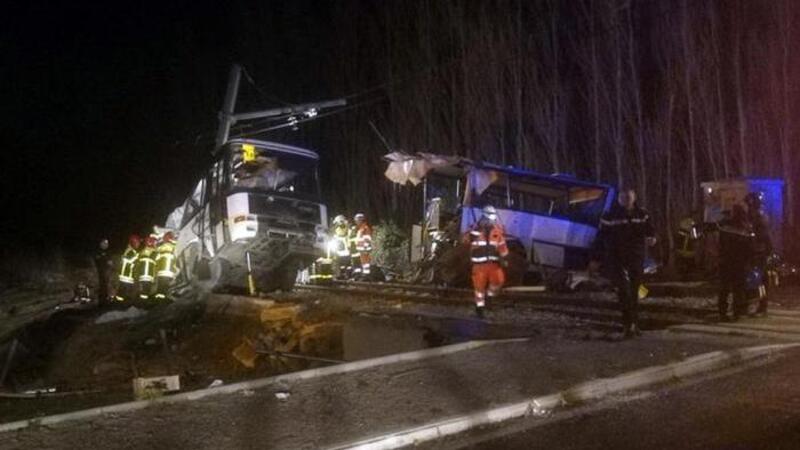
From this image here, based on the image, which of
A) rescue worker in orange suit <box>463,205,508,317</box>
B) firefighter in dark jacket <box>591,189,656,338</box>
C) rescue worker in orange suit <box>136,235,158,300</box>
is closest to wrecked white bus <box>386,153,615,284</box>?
rescue worker in orange suit <box>136,235,158,300</box>

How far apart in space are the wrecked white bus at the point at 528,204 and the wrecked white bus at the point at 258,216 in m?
2.69

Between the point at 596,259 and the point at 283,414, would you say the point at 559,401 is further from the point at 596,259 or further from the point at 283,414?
the point at 596,259

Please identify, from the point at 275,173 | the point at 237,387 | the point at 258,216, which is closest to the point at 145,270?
the point at 258,216

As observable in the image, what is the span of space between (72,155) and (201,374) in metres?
44.6

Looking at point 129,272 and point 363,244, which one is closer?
point 129,272

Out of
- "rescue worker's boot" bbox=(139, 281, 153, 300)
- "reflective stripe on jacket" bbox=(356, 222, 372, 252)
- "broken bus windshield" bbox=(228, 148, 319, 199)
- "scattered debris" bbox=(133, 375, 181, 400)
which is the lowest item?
"scattered debris" bbox=(133, 375, 181, 400)

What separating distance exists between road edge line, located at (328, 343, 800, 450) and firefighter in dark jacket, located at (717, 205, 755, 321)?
1.89 meters

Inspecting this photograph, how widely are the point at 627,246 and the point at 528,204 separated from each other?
10.3 m

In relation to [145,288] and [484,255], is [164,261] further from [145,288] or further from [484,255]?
[484,255]

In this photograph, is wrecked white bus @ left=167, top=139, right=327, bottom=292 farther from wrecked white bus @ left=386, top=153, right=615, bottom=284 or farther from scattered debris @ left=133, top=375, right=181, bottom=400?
scattered debris @ left=133, top=375, right=181, bottom=400

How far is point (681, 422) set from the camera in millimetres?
6418

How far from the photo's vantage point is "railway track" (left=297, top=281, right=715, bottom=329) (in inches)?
484

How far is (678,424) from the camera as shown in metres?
6.37

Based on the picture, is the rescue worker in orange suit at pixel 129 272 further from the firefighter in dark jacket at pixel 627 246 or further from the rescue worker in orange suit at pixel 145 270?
the firefighter in dark jacket at pixel 627 246
